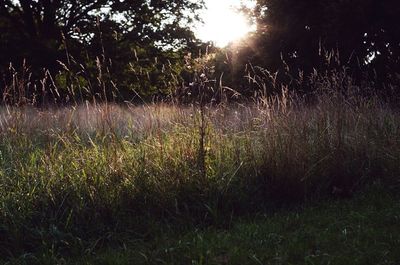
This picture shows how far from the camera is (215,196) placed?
4289mm

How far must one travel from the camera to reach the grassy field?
3.44 meters

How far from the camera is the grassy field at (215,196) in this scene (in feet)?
11.3

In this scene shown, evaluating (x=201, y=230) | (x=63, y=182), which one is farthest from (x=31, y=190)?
(x=201, y=230)

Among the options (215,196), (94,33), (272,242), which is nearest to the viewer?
(272,242)

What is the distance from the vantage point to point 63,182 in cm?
433

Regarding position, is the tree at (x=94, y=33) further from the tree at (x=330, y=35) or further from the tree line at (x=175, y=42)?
the tree at (x=330, y=35)

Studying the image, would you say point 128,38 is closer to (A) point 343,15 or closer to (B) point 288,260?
(A) point 343,15

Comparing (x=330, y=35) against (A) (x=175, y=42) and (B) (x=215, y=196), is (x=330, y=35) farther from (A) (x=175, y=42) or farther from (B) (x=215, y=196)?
(B) (x=215, y=196)

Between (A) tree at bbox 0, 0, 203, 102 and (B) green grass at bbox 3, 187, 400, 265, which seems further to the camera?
(A) tree at bbox 0, 0, 203, 102

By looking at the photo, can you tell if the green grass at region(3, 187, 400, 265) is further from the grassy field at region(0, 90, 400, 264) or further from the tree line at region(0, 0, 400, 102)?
the tree line at region(0, 0, 400, 102)

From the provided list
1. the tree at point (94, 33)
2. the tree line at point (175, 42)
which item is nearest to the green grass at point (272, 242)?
the tree line at point (175, 42)

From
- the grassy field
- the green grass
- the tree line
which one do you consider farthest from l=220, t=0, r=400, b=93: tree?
the green grass

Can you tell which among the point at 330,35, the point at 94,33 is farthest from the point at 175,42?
the point at 330,35

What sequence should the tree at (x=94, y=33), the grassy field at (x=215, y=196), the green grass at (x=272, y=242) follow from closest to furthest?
the green grass at (x=272, y=242)
the grassy field at (x=215, y=196)
the tree at (x=94, y=33)
